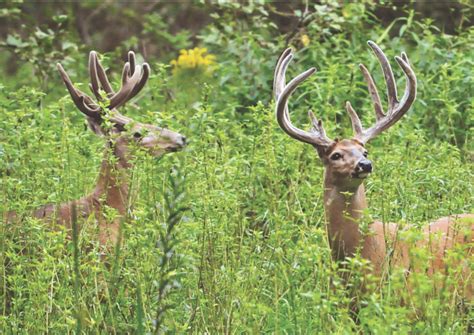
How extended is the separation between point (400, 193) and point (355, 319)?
3.09 ft

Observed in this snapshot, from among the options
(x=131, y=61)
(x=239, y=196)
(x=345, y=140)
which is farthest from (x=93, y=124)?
(x=345, y=140)

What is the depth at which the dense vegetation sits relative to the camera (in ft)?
16.2

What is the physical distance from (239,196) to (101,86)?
1499 millimetres

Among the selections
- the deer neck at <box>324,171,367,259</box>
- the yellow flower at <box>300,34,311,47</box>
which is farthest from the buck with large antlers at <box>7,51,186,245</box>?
the yellow flower at <box>300,34,311,47</box>

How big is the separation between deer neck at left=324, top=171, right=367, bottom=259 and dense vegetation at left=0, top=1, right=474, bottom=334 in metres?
0.10

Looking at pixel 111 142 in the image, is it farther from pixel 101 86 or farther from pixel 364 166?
pixel 364 166

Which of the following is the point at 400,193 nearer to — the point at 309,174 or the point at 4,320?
the point at 309,174

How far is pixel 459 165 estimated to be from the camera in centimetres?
658

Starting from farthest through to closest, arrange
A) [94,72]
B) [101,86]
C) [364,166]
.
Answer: [101,86]
[94,72]
[364,166]

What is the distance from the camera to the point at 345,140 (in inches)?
239

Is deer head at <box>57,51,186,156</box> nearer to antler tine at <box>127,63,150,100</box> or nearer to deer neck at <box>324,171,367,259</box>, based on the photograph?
antler tine at <box>127,63,150,100</box>

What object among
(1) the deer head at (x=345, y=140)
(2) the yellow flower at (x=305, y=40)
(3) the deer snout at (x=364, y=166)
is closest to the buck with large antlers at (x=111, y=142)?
(1) the deer head at (x=345, y=140)

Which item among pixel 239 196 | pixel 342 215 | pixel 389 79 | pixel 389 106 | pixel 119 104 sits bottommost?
pixel 239 196

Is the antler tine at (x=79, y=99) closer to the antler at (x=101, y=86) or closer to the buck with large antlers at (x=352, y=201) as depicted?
the antler at (x=101, y=86)
